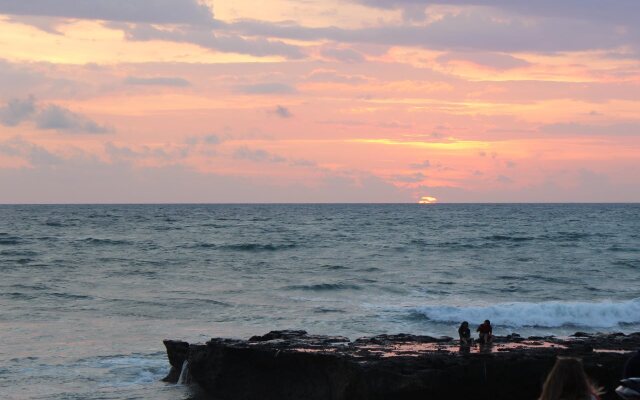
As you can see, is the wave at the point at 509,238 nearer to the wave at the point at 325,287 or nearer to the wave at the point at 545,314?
the wave at the point at 325,287

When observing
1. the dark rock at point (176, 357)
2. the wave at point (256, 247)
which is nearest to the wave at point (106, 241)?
the wave at point (256, 247)

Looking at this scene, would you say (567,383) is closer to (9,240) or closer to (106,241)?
(106,241)

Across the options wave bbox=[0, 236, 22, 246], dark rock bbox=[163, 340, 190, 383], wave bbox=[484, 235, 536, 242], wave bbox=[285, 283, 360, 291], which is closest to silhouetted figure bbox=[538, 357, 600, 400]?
dark rock bbox=[163, 340, 190, 383]

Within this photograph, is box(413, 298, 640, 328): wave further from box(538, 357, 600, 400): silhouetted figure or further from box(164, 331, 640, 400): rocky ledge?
box(538, 357, 600, 400): silhouetted figure

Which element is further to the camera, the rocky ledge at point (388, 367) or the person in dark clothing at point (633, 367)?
the rocky ledge at point (388, 367)

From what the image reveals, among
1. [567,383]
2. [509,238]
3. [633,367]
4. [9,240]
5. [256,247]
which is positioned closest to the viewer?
[567,383]

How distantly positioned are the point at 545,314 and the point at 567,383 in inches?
1192

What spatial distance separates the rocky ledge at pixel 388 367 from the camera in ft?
58.4

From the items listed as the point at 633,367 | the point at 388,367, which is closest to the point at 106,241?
the point at 388,367

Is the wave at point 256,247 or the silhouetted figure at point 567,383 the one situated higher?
the silhouetted figure at point 567,383

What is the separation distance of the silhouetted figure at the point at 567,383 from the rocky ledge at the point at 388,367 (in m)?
11.7

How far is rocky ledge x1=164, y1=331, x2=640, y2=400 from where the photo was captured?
17.8 metres

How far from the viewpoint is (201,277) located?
46.5 metres

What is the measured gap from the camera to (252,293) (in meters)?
40.1
